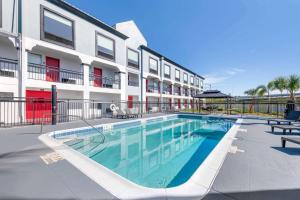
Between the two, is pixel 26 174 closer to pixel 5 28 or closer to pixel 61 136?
pixel 61 136

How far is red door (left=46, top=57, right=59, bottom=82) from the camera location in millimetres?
12284

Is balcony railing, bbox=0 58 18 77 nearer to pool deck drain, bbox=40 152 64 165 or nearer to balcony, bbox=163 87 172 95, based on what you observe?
pool deck drain, bbox=40 152 64 165

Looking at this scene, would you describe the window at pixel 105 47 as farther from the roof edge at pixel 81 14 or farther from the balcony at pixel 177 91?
the balcony at pixel 177 91

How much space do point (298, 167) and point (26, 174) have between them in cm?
575

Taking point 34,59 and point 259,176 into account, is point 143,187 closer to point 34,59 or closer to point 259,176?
point 259,176

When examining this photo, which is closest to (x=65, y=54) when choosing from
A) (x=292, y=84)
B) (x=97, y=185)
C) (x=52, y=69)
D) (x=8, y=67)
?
(x=52, y=69)

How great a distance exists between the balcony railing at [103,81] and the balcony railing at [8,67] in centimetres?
607

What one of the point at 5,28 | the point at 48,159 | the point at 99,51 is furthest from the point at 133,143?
Result: the point at 99,51

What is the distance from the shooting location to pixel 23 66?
9.78 m

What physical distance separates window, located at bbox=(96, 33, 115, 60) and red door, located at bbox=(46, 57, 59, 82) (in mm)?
4024

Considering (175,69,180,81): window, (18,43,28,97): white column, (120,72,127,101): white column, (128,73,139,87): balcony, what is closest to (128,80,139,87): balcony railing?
(128,73,139,87): balcony

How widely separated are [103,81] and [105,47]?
12.5ft

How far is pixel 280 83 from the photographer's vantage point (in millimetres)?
26766

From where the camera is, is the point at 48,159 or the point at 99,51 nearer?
the point at 48,159
